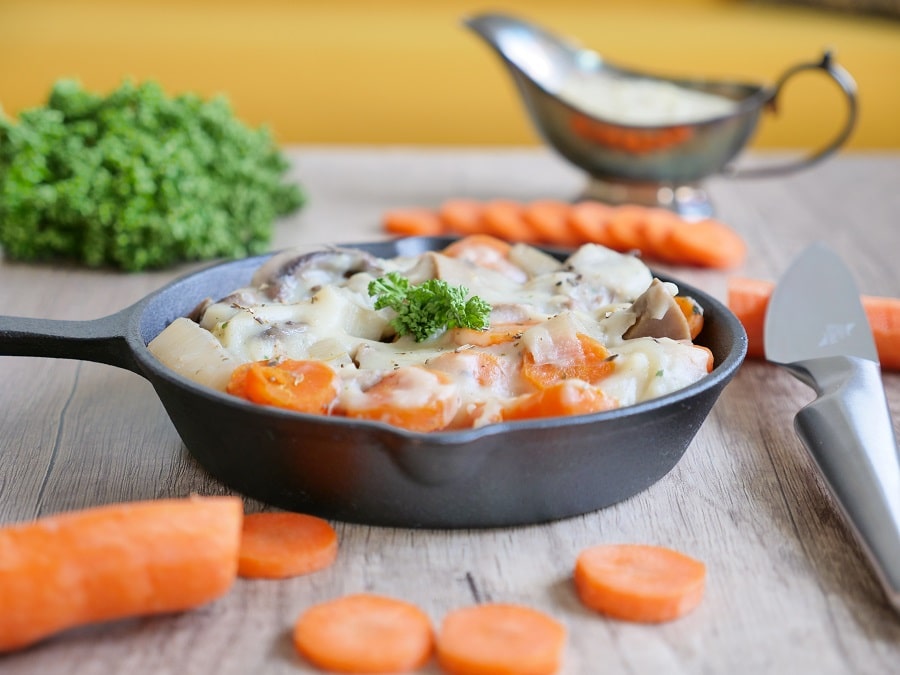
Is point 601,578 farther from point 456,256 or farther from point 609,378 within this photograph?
point 456,256

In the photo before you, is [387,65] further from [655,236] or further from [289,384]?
[289,384]

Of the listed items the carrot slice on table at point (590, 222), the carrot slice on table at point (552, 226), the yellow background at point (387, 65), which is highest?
the carrot slice on table at point (590, 222)

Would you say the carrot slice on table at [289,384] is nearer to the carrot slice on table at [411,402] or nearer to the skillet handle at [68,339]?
the carrot slice on table at [411,402]

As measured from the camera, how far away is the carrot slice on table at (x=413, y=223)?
3.29 meters

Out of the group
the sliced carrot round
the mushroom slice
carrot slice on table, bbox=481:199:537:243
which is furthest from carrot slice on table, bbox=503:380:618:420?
carrot slice on table, bbox=481:199:537:243

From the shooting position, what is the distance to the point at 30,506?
1706 mm

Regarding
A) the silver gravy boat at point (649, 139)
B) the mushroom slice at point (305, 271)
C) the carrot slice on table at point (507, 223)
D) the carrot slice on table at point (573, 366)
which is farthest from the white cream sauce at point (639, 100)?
the carrot slice on table at point (573, 366)

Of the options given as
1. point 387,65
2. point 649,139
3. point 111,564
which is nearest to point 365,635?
point 111,564

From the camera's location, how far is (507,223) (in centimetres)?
325

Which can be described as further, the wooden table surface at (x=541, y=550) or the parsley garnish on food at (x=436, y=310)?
the parsley garnish on food at (x=436, y=310)

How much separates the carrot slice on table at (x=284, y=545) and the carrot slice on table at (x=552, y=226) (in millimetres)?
1764

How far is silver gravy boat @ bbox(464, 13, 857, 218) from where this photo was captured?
11.0 feet

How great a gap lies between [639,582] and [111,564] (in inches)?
26.5

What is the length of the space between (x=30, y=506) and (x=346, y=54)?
411cm
